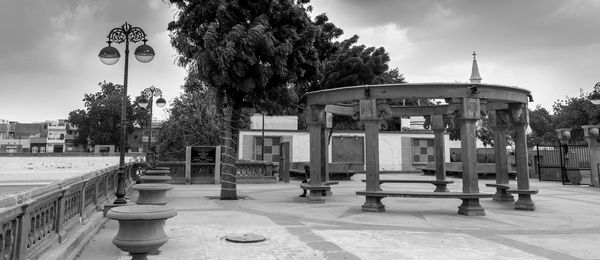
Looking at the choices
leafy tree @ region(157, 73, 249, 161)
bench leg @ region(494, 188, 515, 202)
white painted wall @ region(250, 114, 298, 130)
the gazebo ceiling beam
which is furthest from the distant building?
bench leg @ region(494, 188, 515, 202)

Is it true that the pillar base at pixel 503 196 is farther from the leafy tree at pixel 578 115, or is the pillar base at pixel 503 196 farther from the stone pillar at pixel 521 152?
the leafy tree at pixel 578 115

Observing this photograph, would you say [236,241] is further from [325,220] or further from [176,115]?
[176,115]

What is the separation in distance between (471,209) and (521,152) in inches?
128

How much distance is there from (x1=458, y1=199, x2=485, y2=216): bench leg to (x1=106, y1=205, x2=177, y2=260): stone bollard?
8.57m

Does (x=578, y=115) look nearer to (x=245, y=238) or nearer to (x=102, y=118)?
(x=245, y=238)

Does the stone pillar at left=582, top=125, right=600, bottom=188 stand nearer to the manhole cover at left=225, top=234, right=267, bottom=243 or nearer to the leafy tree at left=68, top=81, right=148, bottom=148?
the manhole cover at left=225, top=234, right=267, bottom=243

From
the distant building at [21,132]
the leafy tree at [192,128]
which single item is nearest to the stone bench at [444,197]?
the leafy tree at [192,128]

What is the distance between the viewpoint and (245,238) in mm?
7137

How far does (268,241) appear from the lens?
23.4ft

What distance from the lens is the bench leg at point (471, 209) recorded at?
1043cm

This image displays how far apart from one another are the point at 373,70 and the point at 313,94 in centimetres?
1601

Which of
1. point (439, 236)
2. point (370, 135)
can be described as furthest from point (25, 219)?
point (370, 135)

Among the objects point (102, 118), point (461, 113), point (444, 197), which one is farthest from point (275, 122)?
point (102, 118)

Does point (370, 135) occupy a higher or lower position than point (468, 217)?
higher
